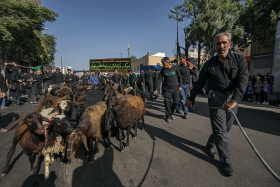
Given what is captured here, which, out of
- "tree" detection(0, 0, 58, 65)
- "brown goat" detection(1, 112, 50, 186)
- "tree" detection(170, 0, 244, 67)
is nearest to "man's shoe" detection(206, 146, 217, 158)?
"brown goat" detection(1, 112, 50, 186)

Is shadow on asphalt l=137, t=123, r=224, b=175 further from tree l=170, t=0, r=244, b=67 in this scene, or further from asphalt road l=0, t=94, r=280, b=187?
tree l=170, t=0, r=244, b=67

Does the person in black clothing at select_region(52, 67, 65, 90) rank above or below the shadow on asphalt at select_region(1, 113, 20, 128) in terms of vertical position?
above

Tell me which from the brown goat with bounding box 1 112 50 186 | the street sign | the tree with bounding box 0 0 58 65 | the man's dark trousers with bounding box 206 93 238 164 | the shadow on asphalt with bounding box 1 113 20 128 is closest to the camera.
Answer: the brown goat with bounding box 1 112 50 186

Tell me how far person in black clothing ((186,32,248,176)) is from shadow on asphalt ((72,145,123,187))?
6.36ft

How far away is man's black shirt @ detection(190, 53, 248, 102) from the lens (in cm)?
244

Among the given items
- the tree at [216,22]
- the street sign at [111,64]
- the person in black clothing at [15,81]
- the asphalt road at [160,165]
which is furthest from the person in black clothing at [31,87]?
the street sign at [111,64]

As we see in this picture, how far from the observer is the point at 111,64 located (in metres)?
31.1

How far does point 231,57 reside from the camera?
262 centimetres

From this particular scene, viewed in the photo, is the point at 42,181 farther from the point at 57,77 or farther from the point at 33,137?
the point at 57,77

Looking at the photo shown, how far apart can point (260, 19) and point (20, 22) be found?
990 inches

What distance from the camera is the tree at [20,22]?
15172 mm

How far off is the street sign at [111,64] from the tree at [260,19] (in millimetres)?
19009

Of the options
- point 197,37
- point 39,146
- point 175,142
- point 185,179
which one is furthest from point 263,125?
point 197,37

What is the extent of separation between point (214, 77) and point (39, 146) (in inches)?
135
